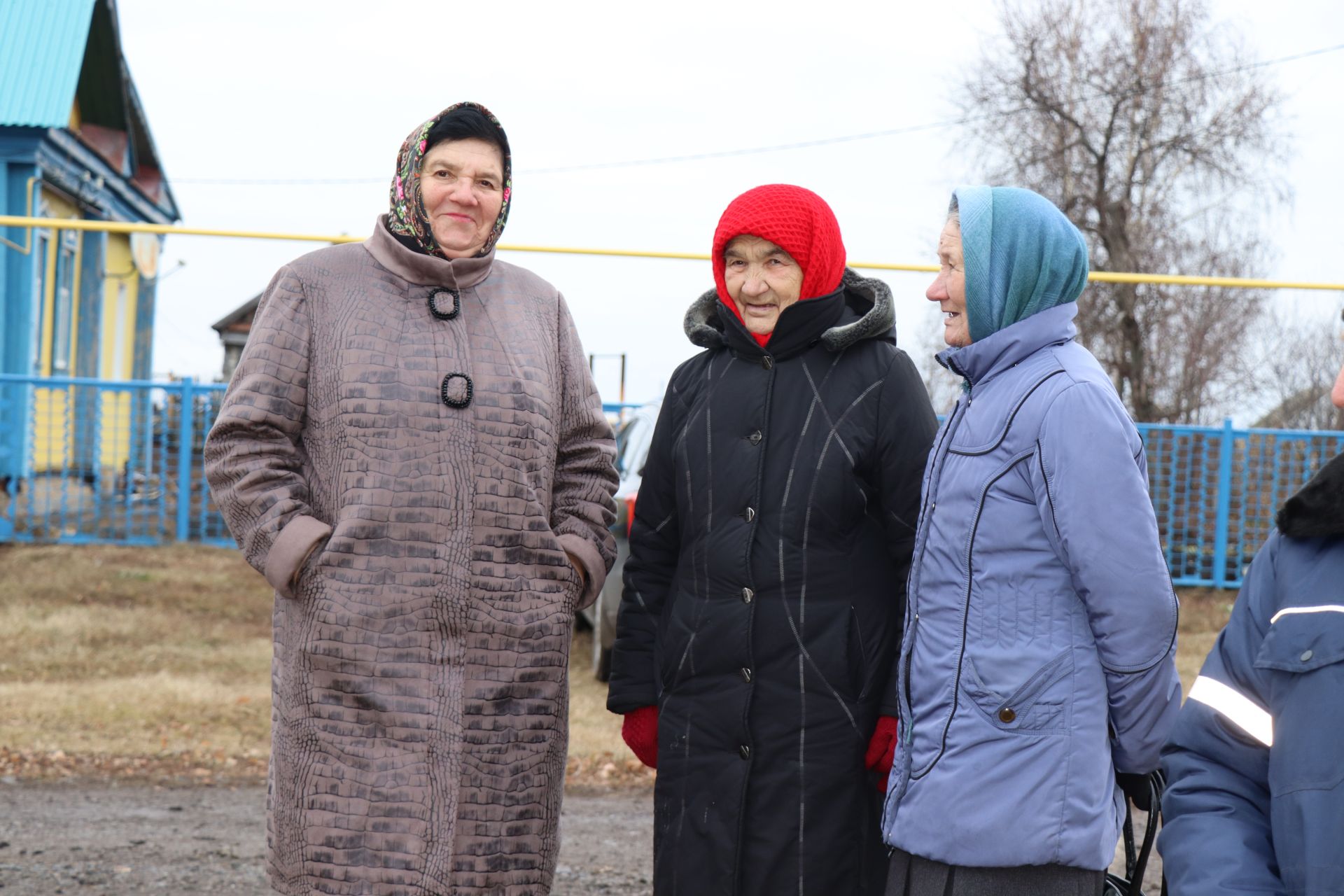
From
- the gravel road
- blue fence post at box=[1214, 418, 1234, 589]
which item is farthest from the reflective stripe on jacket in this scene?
blue fence post at box=[1214, 418, 1234, 589]

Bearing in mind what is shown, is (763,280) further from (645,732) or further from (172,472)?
(172,472)

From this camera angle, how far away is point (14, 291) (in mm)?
14234

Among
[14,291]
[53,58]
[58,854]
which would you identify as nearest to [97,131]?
[53,58]

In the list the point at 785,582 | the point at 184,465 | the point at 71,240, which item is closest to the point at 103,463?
the point at 184,465

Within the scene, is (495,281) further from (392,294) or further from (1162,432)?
(1162,432)

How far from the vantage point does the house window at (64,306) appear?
650 inches

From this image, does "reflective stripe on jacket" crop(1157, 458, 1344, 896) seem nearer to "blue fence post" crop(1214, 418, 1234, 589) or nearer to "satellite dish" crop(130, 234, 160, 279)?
"blue fence post" crop(1214, 418, 1234, 589)

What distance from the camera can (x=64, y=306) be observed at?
16875 millimetres

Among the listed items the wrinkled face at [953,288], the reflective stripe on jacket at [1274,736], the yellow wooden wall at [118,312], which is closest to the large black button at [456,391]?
the wrinkled face at [953,288]

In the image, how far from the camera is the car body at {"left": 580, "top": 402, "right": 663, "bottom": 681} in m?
6.40

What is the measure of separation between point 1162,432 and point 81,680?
906cm

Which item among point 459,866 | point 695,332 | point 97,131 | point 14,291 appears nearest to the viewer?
point 459,866

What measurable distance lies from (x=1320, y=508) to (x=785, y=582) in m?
1.14

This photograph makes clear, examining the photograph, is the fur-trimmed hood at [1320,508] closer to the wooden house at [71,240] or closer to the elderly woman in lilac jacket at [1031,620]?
the elderly woman in lilac jacket at [1031,620]
